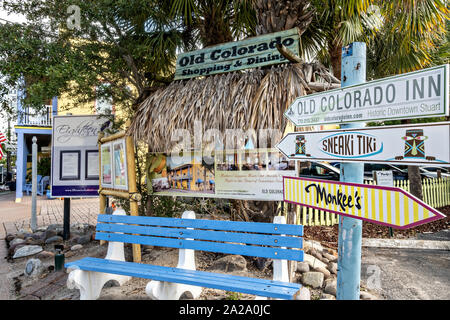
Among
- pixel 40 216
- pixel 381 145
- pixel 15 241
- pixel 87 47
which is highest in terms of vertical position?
pixel 87 47

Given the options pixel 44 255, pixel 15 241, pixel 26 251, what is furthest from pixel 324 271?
pixel 15 241

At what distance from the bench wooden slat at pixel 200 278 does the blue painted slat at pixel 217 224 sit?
486 mm

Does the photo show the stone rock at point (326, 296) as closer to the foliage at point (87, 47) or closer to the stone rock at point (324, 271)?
the stone rock at point (324, 271)

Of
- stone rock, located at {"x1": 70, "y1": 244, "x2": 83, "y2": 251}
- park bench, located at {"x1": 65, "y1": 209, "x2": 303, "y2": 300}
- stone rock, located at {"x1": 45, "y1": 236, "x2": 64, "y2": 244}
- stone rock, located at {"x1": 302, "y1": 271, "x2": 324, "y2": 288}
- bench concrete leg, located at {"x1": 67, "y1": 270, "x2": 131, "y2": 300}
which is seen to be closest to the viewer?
park bench, located at {"x1": 65, "y1": 209, "x2": 303, "y2": 300}

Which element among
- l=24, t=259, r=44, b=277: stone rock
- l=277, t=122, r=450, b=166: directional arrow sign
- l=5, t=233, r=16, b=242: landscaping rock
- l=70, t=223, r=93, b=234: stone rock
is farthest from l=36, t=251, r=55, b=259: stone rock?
l=277, t=122, r=450, b=166: directional arrow sign

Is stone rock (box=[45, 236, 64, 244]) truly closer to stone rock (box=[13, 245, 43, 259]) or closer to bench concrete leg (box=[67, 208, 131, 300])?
stone rock (box=[13, 245, 43, 259])

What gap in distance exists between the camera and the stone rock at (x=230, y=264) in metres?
4.27

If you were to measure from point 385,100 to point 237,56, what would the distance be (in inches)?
121

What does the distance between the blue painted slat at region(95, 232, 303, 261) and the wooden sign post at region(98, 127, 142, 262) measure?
2.42 feet

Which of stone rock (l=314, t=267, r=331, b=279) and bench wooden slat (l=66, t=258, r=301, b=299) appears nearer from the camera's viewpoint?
bench wooden slat (l=66, t=258, r=301, b=299)

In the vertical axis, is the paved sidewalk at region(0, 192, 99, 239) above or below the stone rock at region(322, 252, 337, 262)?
below

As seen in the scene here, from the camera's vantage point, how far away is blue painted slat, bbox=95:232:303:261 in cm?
294

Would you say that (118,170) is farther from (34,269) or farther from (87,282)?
(87,282)

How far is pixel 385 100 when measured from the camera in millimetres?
1899
